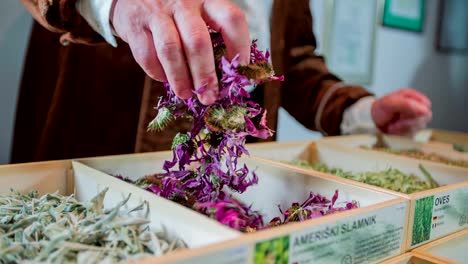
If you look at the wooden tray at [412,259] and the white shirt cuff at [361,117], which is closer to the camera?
the wooden tray at [412,259]

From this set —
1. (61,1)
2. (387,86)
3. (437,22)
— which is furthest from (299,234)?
(437,22)

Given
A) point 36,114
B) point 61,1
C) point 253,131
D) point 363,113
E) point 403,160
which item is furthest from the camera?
point 363,113

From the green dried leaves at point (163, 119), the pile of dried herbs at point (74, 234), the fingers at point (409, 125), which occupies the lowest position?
the pile of dried herbs at point (74, 234)

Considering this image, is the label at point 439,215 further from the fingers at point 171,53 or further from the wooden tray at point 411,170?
the fingers at point 171,53

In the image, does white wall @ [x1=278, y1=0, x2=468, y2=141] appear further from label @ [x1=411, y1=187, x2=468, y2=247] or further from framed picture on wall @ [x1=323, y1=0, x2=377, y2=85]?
label @ [x1=411, y1=187, x2=468, y2=247]

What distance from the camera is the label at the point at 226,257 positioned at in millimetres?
561

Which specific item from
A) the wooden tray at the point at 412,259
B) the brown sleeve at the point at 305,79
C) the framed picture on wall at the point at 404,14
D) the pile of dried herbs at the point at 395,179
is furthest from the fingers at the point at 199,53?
the framed picture on wall at the point at 404,14

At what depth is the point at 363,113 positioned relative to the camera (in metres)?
1.85

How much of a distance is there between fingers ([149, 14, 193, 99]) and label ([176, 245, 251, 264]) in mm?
304

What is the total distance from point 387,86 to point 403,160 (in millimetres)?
2095

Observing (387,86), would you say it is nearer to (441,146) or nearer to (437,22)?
(437,22)

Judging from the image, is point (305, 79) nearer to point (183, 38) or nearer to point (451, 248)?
point (451, 248)

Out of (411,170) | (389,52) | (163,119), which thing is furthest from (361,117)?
(389,52)

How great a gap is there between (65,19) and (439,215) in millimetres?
878
